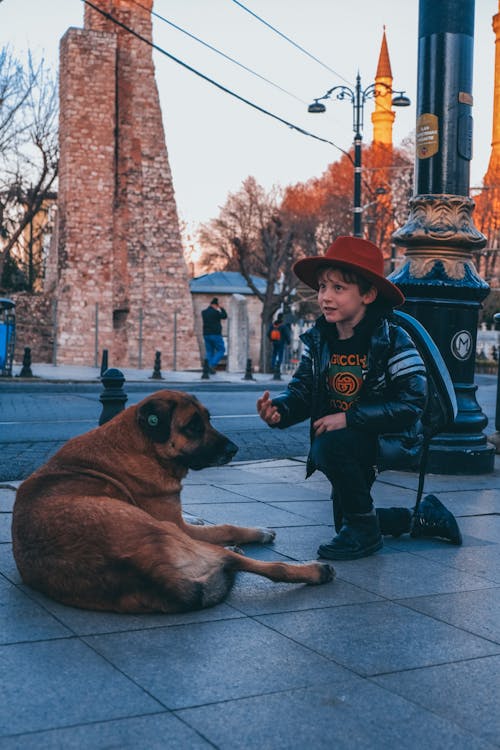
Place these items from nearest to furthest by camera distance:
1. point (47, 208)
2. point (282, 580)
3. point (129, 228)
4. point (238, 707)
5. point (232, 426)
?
point (238, 707) → point (282, 580) → point (232, 426) → point (129, 228) → point (47, 208)

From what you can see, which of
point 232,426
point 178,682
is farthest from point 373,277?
point 232,426

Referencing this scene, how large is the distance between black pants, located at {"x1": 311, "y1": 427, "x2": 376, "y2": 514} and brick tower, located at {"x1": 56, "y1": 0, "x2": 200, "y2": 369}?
28607 mm

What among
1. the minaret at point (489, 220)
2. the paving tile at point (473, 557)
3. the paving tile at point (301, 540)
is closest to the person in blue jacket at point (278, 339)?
the minaret at point (489, 220)

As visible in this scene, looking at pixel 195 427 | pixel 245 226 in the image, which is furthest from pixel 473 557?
pixel 245 226

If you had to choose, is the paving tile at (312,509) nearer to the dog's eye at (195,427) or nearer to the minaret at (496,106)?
the dog's eye at (195,427)

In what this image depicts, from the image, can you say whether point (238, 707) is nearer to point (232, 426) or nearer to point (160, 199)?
point (232, 426)

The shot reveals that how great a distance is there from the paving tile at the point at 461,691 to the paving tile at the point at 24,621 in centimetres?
118

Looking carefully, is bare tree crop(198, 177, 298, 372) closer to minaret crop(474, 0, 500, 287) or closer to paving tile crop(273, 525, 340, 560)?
minaret crop(474, 0, 500, 287)

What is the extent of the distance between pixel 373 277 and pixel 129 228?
31.8 metres

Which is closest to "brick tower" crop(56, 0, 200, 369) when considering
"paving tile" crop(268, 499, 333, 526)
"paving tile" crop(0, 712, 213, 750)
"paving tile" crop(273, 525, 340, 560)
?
"paving tile" crop(268, 499, 333, 526)

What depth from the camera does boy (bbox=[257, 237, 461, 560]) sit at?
4355 millimetres

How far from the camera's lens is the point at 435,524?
487 centimetres

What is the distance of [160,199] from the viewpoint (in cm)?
3569

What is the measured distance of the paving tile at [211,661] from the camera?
274cm
